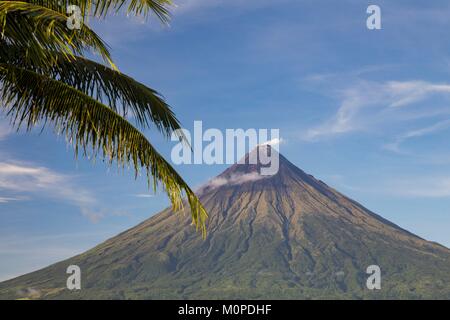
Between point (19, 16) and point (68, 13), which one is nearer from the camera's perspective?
point (19, 16)

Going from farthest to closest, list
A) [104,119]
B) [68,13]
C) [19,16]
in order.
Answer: [104,119] → [68,13] → [19,16]

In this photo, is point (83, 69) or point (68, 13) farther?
point (83, 69)

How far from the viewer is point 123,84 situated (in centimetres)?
874

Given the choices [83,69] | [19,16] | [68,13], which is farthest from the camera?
[83,69]
